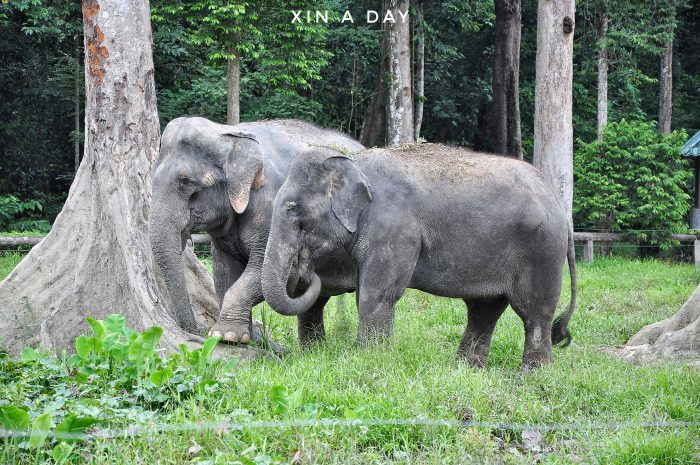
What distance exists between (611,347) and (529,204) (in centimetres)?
236

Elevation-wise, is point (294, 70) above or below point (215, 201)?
above

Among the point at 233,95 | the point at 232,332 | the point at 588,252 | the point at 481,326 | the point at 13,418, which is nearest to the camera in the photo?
the point at 13,418

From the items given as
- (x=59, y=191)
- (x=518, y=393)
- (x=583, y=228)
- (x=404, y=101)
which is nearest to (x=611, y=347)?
(x=518, y=393)

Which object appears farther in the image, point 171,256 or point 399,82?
point 399,82

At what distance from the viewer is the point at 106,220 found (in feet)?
24.4

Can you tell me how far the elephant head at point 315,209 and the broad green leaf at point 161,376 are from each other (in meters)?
1.85

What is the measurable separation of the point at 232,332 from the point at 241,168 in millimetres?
1375

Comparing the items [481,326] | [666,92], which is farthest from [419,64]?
[481,326]

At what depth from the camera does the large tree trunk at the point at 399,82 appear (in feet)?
55.0

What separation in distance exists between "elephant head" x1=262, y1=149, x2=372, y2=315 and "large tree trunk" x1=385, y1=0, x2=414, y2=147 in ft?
31.4

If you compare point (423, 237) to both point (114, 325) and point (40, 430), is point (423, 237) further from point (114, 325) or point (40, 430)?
point (40, 430)

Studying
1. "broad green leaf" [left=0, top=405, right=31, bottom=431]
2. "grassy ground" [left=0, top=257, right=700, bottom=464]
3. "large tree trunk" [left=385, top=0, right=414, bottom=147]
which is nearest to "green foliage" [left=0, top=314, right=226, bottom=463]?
"broad green leaf" [left=0, top=405, right=31, bottom=431]

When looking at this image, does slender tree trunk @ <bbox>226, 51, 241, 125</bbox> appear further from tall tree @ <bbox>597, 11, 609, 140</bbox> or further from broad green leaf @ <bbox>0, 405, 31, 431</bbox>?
broad green leaf @ <bbox>0, 405, 31, 431</bbox>

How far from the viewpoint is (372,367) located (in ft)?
20.3
